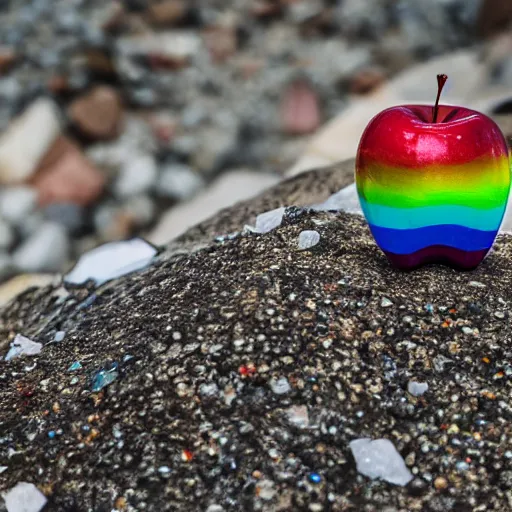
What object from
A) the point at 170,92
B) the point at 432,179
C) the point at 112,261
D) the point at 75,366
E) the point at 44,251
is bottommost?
the point at 44,251

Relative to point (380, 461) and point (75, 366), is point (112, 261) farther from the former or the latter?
point (380, 461)

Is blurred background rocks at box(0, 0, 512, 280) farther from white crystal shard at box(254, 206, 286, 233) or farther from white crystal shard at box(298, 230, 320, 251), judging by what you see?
white crystal shard at box(298, 230, 320, 251)

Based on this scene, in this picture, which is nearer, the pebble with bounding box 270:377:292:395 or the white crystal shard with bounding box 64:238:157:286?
the pebble with bounding box 270:377:292:395

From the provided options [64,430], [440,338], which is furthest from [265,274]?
[64,430]

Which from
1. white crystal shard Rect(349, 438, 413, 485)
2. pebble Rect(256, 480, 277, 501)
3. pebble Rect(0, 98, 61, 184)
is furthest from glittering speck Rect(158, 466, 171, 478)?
pebble Rect(0, 98, 61, 184)

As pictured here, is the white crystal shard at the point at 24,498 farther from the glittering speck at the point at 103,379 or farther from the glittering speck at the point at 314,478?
the glittering speck at the point at 314,478

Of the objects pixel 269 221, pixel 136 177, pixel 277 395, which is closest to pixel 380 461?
pixel 277 395
